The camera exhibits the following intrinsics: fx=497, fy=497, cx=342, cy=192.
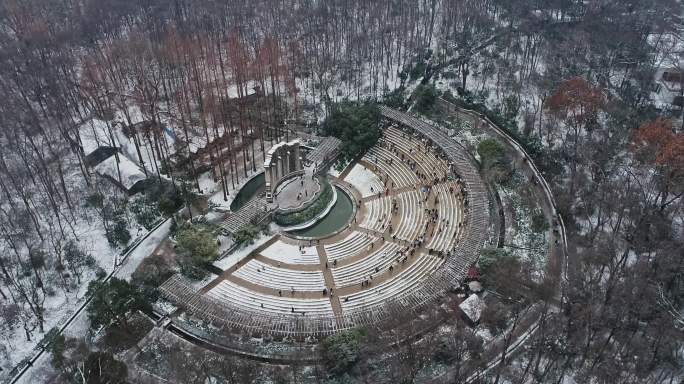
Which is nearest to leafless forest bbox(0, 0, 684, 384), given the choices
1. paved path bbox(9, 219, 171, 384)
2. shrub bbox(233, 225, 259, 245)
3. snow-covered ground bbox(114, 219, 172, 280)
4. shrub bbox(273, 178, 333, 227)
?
paved path bbox(9, 219, 171, 384)

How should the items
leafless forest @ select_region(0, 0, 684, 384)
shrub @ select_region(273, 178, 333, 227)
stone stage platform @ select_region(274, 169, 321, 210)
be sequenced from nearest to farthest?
1. leafless forest @ select_region(0, 0, 684, 384)
2. shrub @ select_region(273, 178, 333, 227)
3. stone stage platform @ select_region(274, 169, 321, 210)

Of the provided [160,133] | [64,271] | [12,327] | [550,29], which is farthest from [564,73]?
[12,327]

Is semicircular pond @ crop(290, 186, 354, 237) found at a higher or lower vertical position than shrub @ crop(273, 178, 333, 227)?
lower

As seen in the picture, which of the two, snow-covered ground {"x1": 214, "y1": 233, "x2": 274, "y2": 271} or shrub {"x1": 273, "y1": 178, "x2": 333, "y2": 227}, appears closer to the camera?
snow-covered ground {"x1": 214, "y1": 233, "x2": 274, "y2": 271}

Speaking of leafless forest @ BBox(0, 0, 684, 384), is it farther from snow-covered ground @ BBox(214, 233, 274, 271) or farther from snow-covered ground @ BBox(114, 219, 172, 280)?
snow-covered ground @ BBox(214, 233, 274, 271)

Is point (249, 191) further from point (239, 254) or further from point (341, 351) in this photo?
point (341, 351)

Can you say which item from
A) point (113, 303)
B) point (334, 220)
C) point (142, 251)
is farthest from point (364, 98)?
point (113, 303)

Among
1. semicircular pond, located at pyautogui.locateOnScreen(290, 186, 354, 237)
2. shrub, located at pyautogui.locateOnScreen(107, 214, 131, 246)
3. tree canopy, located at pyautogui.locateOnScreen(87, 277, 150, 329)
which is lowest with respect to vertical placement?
semicircular pond, located at pyautogui.locateOnScreen(290, 186, 354, 237)

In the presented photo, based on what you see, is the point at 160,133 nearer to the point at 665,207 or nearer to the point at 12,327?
the point at 12,327
